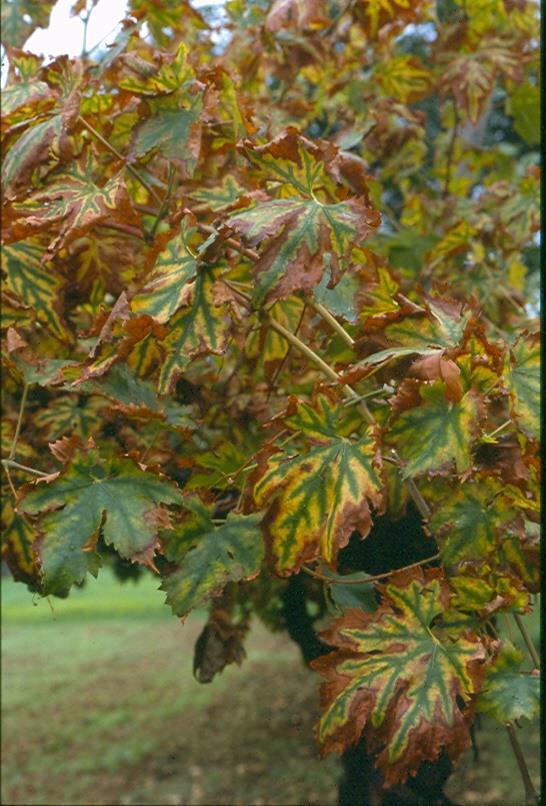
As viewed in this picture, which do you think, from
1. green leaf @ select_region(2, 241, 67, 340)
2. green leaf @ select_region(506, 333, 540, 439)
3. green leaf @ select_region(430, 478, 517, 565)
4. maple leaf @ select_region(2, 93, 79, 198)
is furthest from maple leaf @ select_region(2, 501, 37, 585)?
green leaf @ select_region(506, 333, 540, 439)

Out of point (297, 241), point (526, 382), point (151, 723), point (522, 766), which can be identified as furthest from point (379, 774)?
point (151, 723)

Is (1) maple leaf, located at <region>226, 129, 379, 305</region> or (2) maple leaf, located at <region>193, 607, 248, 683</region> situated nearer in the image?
(1) maple leaf, located at <region>226, 129, 379, 305</region>

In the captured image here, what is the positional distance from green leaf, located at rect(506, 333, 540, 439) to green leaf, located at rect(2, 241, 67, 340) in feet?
3.11

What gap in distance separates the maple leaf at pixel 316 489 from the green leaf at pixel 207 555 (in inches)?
4.2

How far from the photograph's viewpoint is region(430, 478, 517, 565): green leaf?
4.41ft

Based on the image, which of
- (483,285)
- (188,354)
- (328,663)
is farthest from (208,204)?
(483,285)

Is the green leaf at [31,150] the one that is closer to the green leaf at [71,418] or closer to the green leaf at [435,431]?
the green leaf at [71,418]

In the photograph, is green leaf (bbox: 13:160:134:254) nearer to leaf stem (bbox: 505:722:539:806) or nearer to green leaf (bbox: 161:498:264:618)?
green leaf (bbox: 161:498:264:618)

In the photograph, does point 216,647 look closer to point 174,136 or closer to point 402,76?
point 174,136

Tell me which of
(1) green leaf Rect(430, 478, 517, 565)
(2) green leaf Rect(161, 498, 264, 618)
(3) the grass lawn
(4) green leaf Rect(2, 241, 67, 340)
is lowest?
(3) the grass lawn

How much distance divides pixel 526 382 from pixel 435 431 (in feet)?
0.46

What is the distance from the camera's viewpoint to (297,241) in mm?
1239

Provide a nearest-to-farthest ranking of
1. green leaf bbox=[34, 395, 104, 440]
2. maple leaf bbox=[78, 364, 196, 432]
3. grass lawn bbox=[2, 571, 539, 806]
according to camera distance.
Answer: maple leaf bbox=[78, 364, 196, 432] → green leaf bbox=[34, 395, 104, 440] → grass lawn bbox=[2, 571, 539, 806]

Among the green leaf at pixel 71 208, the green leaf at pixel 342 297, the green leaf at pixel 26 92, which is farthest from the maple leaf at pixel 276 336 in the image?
the green leaf at pixel 26 92
